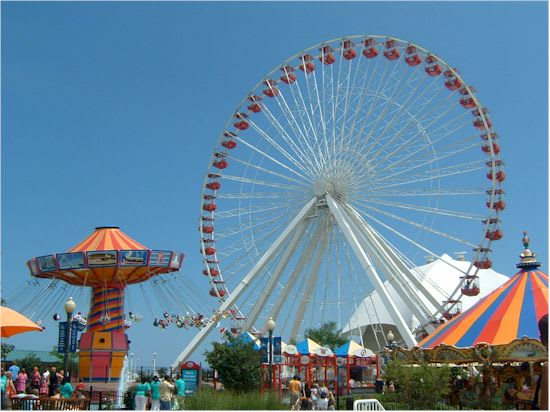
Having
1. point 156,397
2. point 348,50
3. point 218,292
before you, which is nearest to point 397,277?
point 218,292

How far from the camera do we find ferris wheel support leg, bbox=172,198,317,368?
96.8 ft

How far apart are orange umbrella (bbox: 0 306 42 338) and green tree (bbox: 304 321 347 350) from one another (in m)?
39.2

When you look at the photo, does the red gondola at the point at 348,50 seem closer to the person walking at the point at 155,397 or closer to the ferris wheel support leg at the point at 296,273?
the ferris wheel support leg at the point at 296,273

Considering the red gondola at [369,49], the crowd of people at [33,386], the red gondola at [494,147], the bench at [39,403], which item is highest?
the red gondola at [369,49]

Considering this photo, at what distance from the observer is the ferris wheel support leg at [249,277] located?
29.5 metres

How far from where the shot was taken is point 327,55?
101 ft

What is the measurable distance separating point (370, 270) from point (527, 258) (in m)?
7.76

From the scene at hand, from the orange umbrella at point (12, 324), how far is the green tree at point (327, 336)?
129ft

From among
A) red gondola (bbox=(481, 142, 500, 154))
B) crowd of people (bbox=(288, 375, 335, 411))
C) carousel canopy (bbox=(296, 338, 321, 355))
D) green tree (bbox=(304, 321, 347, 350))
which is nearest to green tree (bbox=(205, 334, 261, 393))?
crowd of people (bbox=(288, 375, 335, 411))

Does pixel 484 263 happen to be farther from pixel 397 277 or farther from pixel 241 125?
pixel 241 125

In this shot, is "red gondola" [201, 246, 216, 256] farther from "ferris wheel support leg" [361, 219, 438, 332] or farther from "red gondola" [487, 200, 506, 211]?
"red gondola" [487, 200, 506, 211]

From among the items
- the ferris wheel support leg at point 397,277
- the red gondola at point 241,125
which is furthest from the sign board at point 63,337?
the red gondola at point 241,125

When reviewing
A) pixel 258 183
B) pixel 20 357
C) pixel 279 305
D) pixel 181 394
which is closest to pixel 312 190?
pixel 258 183

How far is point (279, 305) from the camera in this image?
98.9 ft
